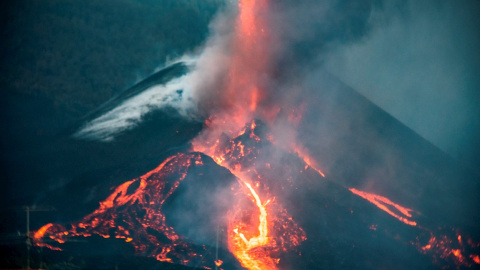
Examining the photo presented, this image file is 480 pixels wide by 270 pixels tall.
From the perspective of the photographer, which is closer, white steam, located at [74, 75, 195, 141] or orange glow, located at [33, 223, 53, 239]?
orange glow, located at [33, 223, 53, 239]

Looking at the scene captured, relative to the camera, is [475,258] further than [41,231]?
Yes

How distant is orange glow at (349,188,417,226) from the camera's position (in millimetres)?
9663

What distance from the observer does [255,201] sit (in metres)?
9.16

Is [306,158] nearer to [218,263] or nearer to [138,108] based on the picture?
[218,263]

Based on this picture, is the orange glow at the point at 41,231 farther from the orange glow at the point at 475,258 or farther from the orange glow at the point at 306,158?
the orange glow at the point at 475,258

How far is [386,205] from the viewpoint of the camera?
10.1 meters

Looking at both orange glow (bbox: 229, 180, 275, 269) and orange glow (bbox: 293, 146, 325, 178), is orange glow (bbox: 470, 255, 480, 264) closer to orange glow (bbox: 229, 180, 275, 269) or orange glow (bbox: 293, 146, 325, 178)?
orange glow (bbox: 293, 146, 325, 178)

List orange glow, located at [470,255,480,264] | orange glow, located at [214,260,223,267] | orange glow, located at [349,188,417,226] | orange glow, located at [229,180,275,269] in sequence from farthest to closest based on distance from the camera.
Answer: orange glow, located at [349,188,417,226]
orange glow, located at [470,255,480,264]
orange glow, located at [229,180,275,269]
orange glow, located at [214,260,223,267]

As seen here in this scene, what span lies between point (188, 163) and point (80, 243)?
303cm

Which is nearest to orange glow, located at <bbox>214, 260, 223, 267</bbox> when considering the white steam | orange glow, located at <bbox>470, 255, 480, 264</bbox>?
the white steam

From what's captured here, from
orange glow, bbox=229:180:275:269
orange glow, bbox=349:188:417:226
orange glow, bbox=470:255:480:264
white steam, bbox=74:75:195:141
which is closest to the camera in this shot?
orange glow, bbox=229:180:275:269

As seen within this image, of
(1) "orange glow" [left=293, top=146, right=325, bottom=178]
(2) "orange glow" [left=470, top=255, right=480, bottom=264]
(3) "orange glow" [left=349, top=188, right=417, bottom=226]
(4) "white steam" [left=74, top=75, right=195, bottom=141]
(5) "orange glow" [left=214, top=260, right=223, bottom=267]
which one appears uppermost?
(4) "white steam" [left=74, top=75, right=195, bottom=141]

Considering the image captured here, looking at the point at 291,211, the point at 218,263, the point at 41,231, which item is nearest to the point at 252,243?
the point at 218,263

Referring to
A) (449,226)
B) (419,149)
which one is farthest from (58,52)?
(449,226)
